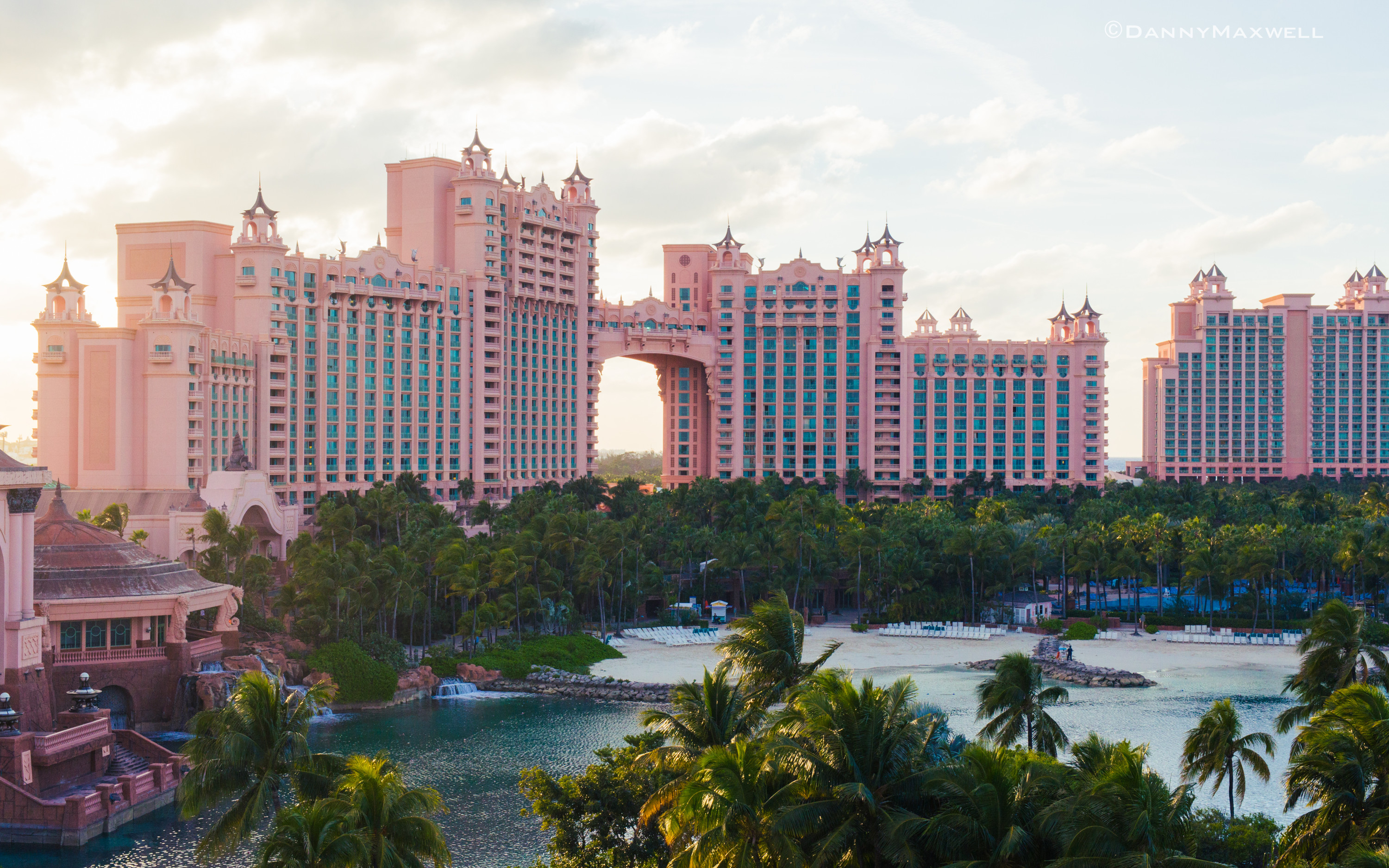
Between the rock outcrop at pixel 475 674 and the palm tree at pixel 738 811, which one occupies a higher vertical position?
the palm tree at pixel 738 811

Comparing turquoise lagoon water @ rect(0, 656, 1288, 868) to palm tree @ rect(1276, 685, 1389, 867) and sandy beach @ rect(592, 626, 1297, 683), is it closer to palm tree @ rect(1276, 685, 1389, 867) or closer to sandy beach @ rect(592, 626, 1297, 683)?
sandy beach @ rect(592, 626, 1297, 683)

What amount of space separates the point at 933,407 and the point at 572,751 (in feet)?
310

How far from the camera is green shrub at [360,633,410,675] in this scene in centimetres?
6238

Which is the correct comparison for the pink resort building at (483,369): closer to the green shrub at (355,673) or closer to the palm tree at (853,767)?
the green shrub at (355,673)

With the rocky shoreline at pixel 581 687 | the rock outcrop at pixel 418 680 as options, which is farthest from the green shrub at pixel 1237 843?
the rock outcrop at pixel 418 680

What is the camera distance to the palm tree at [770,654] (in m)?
34.8

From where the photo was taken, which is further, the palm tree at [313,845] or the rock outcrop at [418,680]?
the rock outcrop at [418,680]

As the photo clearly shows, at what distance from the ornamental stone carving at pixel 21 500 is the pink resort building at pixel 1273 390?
6111 inches

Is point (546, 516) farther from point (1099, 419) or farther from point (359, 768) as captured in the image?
point (1099, 419)

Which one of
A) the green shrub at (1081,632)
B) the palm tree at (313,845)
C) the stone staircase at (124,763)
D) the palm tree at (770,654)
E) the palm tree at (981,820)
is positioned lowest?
the green shrub at (1081,632)

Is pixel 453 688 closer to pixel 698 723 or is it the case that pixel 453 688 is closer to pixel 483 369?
pixel 698 723

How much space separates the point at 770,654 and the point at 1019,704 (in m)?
7.40

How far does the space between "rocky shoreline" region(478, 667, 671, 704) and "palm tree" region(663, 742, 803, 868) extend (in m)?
34.9

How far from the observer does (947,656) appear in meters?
73.5
